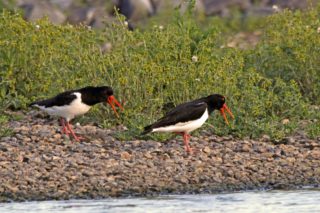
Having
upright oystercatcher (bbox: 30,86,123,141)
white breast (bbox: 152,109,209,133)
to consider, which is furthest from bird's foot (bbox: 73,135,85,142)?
white breast (bbox: 152,109,209,133)

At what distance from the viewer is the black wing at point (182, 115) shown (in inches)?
542

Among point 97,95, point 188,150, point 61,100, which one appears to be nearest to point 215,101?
point 188,150

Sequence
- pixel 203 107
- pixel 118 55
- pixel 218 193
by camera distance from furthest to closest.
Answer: pixel 118 55, pixel 203 107, pixel 218 193

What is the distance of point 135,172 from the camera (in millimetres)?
12922

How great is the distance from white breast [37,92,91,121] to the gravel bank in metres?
0.26

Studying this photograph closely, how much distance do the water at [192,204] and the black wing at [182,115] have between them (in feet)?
5.20

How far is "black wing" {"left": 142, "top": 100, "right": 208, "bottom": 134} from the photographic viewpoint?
13.8 meters

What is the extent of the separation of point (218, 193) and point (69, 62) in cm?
393

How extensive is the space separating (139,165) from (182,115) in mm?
1012

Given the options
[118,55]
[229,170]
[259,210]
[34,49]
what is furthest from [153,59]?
[259,210]

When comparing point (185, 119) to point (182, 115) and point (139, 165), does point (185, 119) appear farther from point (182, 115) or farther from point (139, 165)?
point (139, 165)

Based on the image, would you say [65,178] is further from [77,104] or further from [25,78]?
[25,78]

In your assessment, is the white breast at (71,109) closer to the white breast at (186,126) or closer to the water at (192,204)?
the white breast at (186,126)

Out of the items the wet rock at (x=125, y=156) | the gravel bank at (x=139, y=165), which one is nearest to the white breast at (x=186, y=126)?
the gravel bank at (x=139, y=165)
